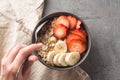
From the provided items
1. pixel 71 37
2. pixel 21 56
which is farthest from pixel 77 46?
pixel 21 56

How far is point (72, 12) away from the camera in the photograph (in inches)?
33.9

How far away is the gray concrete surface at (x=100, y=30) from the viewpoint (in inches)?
32.9

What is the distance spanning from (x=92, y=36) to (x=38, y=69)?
0.58 feet

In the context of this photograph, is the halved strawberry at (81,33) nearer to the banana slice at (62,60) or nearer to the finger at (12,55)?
the banana slice at (62,60)

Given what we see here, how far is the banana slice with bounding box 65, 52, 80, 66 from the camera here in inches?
29.3

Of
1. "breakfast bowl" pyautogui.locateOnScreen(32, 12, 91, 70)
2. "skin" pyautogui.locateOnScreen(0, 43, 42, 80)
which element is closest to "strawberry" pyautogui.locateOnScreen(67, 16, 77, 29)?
"breakfast bowl" pyautogui.locateOnScreen(32, 12, 91, 70)

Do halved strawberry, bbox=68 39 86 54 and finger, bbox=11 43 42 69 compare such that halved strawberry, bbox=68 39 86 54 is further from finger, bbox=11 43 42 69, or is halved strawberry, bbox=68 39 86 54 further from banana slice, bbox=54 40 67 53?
finger, bbox=11 43 42 69

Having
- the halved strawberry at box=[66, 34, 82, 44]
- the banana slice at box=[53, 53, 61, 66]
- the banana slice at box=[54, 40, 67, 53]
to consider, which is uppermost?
the halved strawberry at box=[66, 34, 82, 44]

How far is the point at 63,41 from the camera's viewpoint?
2.56 ft

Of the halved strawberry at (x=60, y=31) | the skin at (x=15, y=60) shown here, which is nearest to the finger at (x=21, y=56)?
the skin at (x=15, y=60)

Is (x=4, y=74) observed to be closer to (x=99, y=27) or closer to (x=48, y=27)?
(x=48, y=27)

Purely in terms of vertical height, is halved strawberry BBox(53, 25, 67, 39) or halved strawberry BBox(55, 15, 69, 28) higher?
halved strawberry BBox(55, 15, 69, 28)

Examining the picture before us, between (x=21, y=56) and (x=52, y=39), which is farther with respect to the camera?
(x=52, y=39)

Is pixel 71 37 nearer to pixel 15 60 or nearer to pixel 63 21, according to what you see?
pixel 63 21
